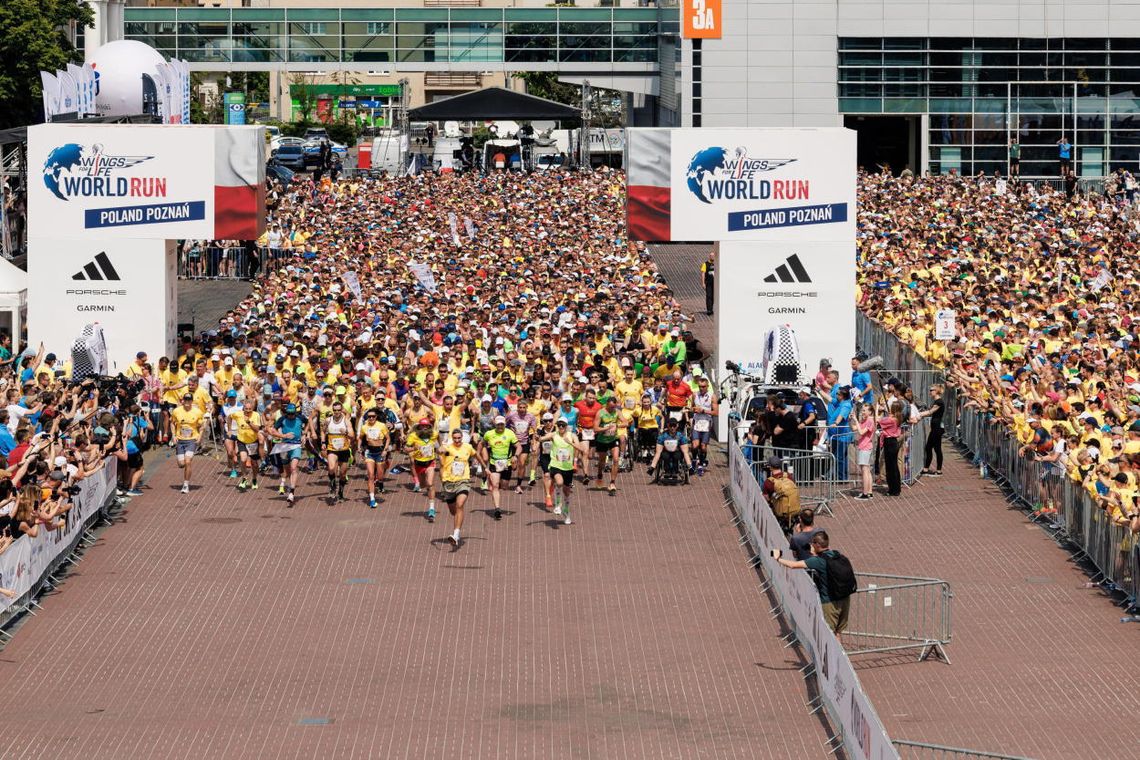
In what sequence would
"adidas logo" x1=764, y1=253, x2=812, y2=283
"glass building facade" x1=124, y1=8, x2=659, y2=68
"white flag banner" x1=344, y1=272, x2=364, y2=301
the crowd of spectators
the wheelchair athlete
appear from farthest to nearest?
"glass building facade" x1=124, y1=8, x2=659, y2=68 < "white flag banner" x1=344, y1=272, x2=364, y2=301 < "adidas logo" x1=764, y1=253, x2=812, y2=283 < the wheelchair athlete < the crowd of spectators

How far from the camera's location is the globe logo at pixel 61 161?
94.8 ft

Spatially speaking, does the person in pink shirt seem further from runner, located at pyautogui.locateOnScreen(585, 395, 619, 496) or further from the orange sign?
the orange sign

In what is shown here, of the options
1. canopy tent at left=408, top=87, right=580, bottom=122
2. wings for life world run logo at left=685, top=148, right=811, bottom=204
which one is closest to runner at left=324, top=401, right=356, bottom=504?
wings for life world run logo at left=685, top=148, right=811, bottom=204

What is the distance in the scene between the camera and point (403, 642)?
1706 centimetres

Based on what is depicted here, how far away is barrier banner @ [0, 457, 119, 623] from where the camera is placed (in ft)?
55.9

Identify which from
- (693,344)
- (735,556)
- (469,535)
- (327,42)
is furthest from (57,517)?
(327,42)

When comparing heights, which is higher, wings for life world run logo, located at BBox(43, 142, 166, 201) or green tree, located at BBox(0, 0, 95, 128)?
green tree, located at BBox(0, 0, 95, 128)

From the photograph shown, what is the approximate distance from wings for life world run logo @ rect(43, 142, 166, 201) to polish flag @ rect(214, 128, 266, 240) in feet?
3.21

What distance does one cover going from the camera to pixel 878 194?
5134cm

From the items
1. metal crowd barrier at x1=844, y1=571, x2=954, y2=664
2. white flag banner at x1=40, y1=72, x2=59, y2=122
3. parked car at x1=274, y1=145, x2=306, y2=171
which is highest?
parked car at x1=274, y1=145, x2=306, y2=171

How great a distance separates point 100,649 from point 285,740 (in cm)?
314

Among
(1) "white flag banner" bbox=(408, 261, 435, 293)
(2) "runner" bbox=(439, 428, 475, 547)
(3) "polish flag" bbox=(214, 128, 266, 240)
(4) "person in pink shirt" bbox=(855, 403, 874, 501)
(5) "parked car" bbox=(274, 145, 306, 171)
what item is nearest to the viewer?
(2) "runner" bbox=(439, 428, 475, 547)

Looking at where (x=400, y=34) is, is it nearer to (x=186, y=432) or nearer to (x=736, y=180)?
(x=736, y=180)

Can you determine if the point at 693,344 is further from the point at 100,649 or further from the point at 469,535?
the point at 100,649
